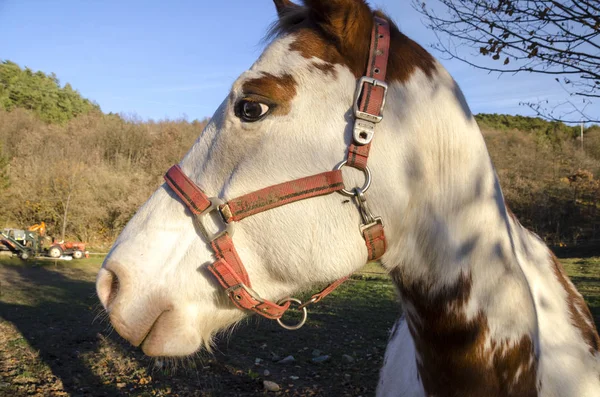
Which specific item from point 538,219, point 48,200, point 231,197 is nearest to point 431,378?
point 231,197

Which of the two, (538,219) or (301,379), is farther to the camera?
(538,219)

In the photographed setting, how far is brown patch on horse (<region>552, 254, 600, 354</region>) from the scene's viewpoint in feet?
6.23

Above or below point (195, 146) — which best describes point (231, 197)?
below

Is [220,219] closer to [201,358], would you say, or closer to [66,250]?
[201,358]

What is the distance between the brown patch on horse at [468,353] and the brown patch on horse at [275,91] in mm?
859

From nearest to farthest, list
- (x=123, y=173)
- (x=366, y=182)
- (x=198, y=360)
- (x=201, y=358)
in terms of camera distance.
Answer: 1. (x=366, y=182)
2. (x=201, y=358)
3. (x=198, y=360)
4. (x=123, y=173)

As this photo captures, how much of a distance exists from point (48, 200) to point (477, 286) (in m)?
37.1

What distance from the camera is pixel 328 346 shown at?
25.1ft

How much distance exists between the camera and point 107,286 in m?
1.51

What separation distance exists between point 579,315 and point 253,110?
179 centimetres

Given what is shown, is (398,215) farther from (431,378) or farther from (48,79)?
(48,79)

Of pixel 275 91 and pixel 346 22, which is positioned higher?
pixel 346 22

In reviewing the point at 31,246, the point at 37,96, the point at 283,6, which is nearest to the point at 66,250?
the point at 31,246

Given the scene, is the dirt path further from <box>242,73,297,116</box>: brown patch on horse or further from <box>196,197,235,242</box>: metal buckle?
Result: <box>242,73,297,116</box>: brown patch on horse
